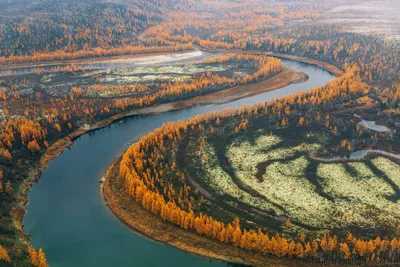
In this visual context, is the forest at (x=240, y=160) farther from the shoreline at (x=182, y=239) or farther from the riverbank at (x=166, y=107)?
the shoreline at (x=182, y=239)

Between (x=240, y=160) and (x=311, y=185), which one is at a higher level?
(x=240, y=160)

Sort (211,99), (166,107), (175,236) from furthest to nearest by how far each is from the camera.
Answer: (211,99) → (166,107) → (175,236)

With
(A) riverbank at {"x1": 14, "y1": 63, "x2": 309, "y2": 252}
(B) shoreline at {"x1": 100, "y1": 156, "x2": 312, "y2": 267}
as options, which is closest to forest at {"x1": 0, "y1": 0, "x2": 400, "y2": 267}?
(A) riverbank at {"x1": 14, "y1": 63, "x2": 309, "y2": 252}

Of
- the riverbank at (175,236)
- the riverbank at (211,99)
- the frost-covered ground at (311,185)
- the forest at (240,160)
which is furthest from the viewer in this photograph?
the riverbank at (211,99)

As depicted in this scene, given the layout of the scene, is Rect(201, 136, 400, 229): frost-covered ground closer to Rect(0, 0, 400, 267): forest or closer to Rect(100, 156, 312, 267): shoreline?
Rect(0, 0, 400, 267): forest

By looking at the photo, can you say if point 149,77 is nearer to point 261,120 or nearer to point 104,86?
point 104,86

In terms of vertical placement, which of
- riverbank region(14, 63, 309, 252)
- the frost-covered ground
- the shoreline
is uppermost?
riverbank region(14, 63, 309, 252)

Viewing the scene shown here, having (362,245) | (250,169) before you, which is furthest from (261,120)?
(362,245)

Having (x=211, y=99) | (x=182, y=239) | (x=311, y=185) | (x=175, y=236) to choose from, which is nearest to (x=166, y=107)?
(x=211, y=99)

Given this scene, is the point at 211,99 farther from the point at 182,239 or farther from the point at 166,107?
the point at 182,239

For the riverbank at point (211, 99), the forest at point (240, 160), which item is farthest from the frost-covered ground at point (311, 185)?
the riverbank at point (211, 99)

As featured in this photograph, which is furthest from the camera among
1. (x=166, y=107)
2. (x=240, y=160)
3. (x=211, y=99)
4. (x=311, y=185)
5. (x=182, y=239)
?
(x=211, y=99)
